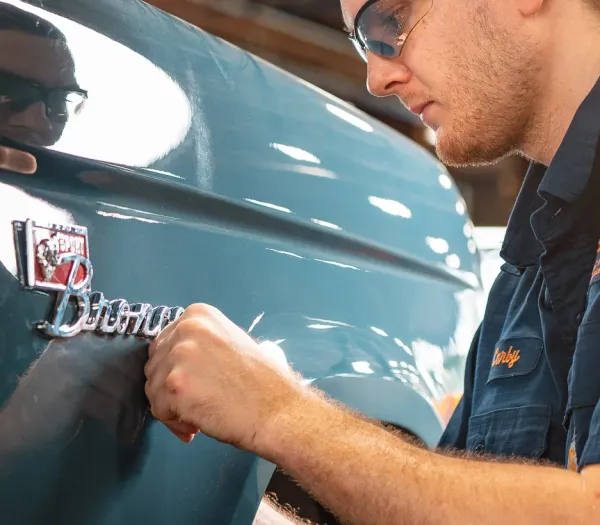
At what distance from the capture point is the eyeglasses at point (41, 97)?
0.82 m

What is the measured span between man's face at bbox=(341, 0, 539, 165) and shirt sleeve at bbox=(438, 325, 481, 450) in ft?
1.32

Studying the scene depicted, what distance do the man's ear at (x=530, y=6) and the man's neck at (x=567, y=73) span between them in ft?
0.12

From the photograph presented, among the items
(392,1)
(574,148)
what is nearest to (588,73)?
(574,148)

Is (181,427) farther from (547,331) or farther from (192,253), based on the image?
(547,331)

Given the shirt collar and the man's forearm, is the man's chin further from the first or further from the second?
the man's forearm

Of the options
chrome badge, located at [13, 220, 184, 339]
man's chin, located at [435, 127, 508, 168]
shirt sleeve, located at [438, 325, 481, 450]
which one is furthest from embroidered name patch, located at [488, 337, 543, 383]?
chrome badge, located at [13, 220, 184, 339]

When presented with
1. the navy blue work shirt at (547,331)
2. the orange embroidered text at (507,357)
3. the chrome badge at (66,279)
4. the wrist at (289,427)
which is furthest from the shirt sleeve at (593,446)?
the chrome badge at (66,279)

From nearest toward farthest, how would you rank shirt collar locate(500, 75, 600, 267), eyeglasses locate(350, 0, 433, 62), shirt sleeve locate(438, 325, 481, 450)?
shirt collar locate(500, 75, 600, 267)
eyeglasses locate(350, 0, 433, 62)
shirt sleeve locate(438, 325, 481, 450)

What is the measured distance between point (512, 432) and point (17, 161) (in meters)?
0.81

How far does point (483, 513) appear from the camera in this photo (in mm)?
815

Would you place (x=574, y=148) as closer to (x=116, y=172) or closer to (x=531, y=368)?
(x=531, y=368)

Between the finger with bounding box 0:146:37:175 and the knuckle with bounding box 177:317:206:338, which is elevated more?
the finger with bounding box 0:146:37:175

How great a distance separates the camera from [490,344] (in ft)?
4.54

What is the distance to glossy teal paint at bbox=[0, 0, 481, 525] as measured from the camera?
2.83 feet
